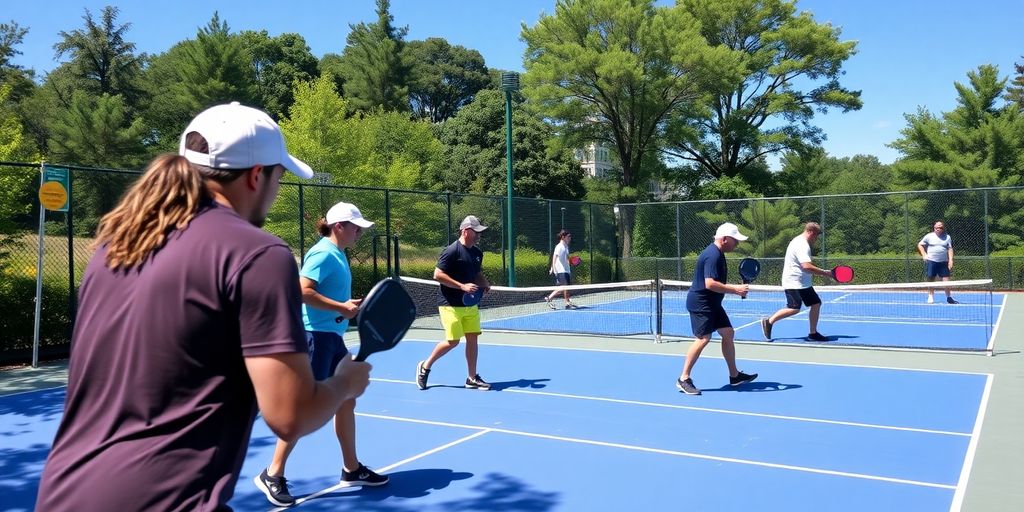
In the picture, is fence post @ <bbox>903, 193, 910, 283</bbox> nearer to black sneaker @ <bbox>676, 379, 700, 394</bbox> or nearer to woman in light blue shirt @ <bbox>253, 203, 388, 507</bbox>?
black sneaker @ <bbox>676, 379, 700, 394</bbox>

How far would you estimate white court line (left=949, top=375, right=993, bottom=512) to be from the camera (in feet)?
17.4

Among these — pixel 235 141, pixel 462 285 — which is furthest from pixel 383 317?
pixel 462 285

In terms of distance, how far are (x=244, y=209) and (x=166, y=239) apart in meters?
0.21

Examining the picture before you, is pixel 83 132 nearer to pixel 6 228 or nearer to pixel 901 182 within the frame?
pixel 6 228

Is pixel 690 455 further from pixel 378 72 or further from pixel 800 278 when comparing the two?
pixel 378 72

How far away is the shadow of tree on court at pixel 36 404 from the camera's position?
8448 millimetres

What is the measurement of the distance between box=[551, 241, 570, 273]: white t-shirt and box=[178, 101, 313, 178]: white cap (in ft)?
55.7

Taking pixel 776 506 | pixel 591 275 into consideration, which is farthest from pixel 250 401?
pixel 591 275

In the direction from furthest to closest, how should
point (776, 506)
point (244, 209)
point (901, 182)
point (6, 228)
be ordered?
point (901, 182) < point (6, 228) < point (776, 506) < point (244, 209)

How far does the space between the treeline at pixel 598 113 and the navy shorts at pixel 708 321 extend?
2190cm

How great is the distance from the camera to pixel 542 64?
34781mm

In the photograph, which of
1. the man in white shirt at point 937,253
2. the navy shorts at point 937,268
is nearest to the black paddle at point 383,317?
the man in white shirt at point 937,253

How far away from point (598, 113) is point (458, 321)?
27.5m

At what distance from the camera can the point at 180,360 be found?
65.4 inches
